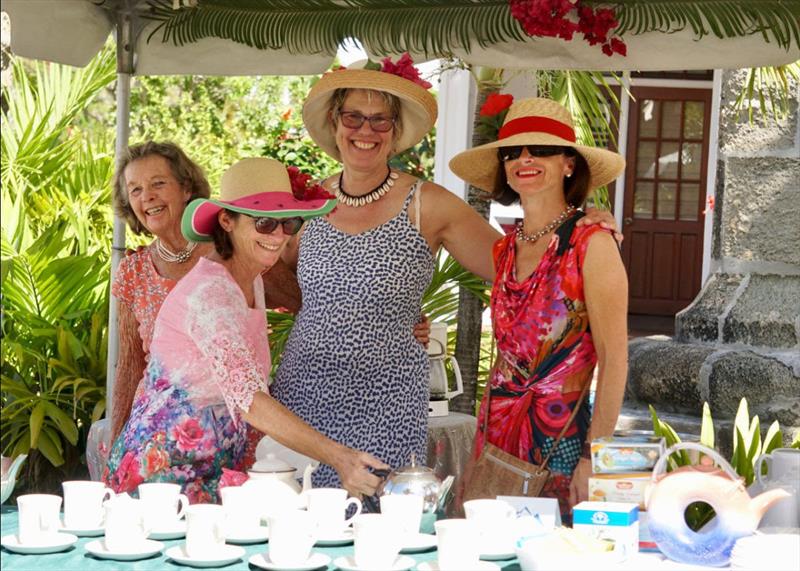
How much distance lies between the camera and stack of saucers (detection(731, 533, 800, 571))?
225 centimetres

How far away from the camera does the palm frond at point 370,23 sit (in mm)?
3664

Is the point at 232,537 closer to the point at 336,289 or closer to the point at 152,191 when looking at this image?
the point at 336,289

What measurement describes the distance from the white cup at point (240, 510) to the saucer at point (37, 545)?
315mm

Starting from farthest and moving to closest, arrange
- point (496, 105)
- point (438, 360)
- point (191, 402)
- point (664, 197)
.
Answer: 1. point (664, 197)
2. point (438, 360)
3. point (496, 105)
4. point (191, 402)

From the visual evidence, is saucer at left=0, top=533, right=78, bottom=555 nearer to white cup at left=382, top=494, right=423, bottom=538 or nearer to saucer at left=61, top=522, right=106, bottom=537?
saucer at left=61, top=522, right=106, bottom=537

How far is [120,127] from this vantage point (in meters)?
4.36

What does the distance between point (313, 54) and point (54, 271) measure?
5.18ft

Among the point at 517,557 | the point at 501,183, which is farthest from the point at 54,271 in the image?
the point at 517,557

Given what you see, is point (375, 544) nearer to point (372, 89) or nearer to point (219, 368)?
point (219, 368)

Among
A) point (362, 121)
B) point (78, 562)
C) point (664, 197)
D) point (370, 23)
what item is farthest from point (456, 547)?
point (664, 197)

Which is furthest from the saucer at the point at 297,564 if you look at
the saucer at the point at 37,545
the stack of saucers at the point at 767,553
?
the stack of saucers at the point at 767,553

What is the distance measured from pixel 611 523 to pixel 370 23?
2212 mm

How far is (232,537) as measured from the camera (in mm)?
2441

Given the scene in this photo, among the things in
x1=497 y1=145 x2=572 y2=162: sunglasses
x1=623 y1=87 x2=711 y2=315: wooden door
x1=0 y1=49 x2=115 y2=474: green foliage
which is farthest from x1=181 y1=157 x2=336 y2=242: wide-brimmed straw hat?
x1=623 y1=87 x2=711 y2=315: wooden door
